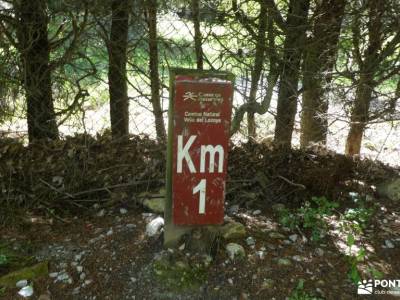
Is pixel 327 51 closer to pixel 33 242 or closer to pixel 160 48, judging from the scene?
pixel 160 48

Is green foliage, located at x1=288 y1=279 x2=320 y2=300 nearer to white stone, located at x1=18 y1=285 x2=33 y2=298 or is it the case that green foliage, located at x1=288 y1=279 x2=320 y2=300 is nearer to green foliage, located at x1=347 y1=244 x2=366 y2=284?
green foliage, located at x1=347 y1=244 x2=366 y2=284

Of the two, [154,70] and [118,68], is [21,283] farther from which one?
[154,70]

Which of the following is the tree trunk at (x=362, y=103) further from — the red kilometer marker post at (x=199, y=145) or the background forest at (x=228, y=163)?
the red kilometer marker post at (x=199, y=145)

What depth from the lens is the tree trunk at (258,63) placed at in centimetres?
435

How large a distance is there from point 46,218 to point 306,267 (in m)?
2.07

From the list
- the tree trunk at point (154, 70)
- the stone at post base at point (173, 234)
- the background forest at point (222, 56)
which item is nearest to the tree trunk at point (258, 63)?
the background forest at point (222, 56)

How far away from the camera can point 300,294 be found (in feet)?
9.02

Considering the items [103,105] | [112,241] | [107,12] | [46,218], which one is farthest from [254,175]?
[103,105]

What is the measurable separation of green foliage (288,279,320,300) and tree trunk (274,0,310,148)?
1.74 m

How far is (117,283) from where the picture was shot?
2.84 m

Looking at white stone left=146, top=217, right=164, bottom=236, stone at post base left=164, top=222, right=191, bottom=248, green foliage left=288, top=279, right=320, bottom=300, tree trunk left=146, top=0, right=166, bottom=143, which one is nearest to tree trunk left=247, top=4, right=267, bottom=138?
tree trunk left=146, top=0, right=166, bottom=143

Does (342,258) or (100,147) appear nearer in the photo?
(342,258)

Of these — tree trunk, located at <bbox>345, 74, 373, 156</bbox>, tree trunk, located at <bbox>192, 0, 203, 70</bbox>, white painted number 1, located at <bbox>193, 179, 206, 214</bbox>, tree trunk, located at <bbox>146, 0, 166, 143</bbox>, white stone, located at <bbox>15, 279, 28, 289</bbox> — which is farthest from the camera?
tree trunk, located at <bbox>146, 0, 166, 143</bbox>

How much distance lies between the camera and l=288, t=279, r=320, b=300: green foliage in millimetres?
2706
